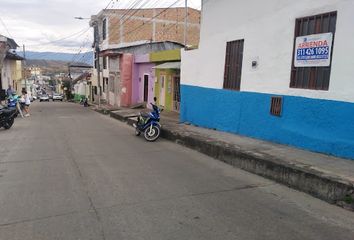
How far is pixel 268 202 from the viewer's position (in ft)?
20.0

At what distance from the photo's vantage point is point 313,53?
834cm

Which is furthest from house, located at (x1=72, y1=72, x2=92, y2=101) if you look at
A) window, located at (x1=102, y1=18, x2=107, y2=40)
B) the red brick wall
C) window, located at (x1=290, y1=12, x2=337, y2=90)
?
window, located at (x1=290, y1=12, x2=337, y2=90)

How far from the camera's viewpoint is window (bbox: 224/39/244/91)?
11609mm

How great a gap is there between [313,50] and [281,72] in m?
1.26

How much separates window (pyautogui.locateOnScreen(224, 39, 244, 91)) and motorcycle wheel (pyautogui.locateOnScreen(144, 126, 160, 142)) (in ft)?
9.56

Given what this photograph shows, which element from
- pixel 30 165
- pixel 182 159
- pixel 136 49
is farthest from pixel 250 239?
pixel 136 49

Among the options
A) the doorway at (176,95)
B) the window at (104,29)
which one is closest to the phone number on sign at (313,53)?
the doorway at (176,95)

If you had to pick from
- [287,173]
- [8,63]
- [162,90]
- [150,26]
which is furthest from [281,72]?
[8,63]

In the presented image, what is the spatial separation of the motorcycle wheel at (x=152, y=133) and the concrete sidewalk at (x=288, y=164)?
1917 mm

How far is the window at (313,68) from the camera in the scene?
313 inches

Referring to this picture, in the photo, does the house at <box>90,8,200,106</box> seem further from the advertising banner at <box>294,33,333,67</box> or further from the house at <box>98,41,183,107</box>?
the advertising banner at <box>294,33,333,67</box>

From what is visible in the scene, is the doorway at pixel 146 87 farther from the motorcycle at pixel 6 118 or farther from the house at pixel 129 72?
the motorcycle at pixel 6 118

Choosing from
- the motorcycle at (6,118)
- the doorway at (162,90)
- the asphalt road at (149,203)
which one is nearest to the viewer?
the asphalt road at (149,203)

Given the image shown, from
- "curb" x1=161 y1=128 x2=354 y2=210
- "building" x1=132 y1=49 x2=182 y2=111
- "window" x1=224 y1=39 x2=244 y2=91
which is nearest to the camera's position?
"curb" x1=161 y1=128 x2=354 y2=210
